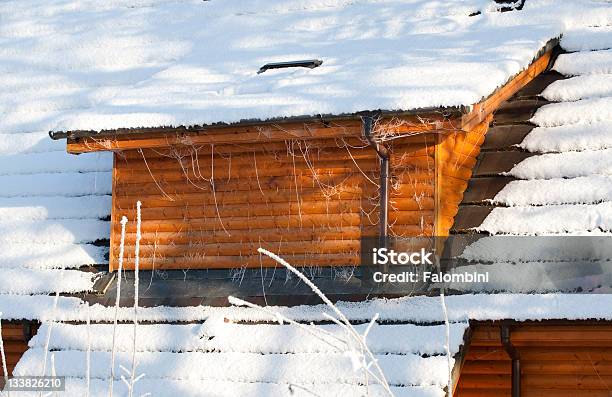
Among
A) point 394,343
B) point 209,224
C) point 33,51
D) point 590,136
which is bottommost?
point 394,343

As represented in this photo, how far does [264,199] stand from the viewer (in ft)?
27.7

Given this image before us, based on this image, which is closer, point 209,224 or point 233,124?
point 233,124

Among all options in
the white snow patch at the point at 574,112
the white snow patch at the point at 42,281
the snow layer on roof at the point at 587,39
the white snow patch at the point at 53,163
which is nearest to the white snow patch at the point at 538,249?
the white snow patch at the point at 574,112

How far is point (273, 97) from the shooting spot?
820 cm

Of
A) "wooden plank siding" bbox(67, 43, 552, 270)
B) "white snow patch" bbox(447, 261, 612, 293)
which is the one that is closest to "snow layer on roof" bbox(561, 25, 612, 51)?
"wooden plank siding" bbox(67, 43, 552, 270)

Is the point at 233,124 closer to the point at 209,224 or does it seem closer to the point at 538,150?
the point at 209,224

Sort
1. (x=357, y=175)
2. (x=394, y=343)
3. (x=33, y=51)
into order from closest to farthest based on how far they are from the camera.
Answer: (x=394, y=343) < (x=357, y=175) < (x=33, y=51)

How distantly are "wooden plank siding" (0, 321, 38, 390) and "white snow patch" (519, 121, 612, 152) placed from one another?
3.87 metres

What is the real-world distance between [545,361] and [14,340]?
4089 mm

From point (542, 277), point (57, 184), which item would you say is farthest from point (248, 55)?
point (542, 277)

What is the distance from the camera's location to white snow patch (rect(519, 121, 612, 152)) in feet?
27.2

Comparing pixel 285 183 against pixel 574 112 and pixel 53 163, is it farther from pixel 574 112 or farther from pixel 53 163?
pixel 53 163

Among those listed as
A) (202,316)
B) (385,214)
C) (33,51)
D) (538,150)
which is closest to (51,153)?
(33,51)

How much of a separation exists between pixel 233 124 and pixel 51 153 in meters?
2.57
